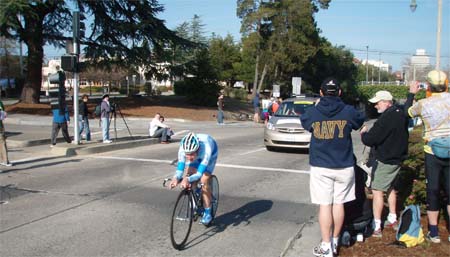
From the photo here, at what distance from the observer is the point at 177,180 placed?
5469mm

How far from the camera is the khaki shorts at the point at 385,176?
557 cm

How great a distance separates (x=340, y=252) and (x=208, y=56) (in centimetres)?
Result: 3459

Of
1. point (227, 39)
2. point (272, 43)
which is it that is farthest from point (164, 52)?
point (227, 39)

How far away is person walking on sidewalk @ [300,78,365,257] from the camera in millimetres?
4641

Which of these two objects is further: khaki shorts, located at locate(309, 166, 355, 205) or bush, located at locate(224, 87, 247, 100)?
bush, located at locate(224, 87, 247, 100)

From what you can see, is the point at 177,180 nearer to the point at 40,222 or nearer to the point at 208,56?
the point at 40,222

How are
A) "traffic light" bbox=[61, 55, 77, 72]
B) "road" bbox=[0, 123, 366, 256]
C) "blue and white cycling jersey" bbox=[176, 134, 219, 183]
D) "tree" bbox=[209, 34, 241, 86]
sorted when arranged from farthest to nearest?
"tree" bbox=[209, 34, 241, 86]
"traffic light" bbox=[61, 55, 77, 72]
"road" bbox=[0, 123, 366, 256]
"blue and white cycling jersey" bbox=[176, 134, 219, 183]

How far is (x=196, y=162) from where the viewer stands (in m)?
5.82

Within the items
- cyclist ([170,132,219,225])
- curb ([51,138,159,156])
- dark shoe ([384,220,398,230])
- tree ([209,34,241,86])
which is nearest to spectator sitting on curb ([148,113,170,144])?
curb ([51,138,159,156])

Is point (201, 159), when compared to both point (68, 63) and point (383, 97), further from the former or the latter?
point (68, 63)

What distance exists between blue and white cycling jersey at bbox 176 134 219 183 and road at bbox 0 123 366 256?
88 cm

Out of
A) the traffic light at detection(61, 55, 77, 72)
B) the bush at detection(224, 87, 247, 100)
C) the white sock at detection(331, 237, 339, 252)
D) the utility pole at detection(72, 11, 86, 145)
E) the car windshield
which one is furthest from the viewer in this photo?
the bush at detection(224, 87, 247, 100)

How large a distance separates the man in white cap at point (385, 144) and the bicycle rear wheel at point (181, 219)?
215 centimetres

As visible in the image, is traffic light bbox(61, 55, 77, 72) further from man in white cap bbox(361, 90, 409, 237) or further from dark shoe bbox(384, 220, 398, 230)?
dark shoe bbox(384, 220, 398, 230)
